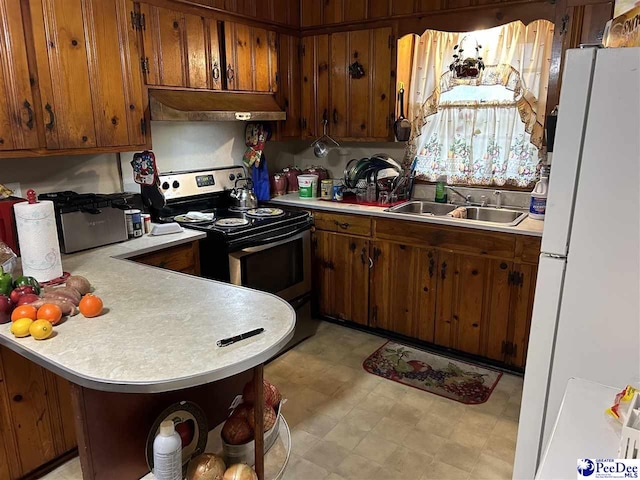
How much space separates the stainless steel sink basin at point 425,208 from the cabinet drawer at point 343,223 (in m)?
0.27

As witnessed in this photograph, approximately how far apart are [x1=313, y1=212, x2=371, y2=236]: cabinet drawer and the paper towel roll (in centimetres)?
190

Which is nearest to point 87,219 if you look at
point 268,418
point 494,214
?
point 268,418

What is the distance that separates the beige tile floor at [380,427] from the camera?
2.15 metres

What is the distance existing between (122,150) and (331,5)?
182 cm

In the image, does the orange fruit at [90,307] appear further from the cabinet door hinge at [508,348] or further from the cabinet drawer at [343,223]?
the cabinet door hinge at [508,348]

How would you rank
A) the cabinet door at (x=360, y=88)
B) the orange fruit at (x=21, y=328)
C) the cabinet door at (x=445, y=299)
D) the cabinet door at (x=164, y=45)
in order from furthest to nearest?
the cabinet door at (x=360, y=88), the cabinet door at (x=445, y=299), the cabinet door at (x=164, y=45), the orange fruit at (x=21, y=328)

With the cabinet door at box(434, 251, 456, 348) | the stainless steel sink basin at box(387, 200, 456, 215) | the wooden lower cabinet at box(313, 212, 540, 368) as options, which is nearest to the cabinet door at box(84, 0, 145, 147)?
the wooden lower cabinet at box(313, 212, 540, 368)

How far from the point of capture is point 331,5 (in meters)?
3.40

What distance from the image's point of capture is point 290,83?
3.59 metres

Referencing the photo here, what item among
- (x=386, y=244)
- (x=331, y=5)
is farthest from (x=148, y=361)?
(x=331, y=5)

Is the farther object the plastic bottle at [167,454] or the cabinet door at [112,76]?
the cabinet door at [112,76]

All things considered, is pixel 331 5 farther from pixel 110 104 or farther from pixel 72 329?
pixel 72 329

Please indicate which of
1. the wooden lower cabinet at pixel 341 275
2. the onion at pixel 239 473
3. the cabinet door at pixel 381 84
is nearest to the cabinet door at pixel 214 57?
the cabinet door at pixel 381 84

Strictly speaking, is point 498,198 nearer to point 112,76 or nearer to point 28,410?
point 112,76
